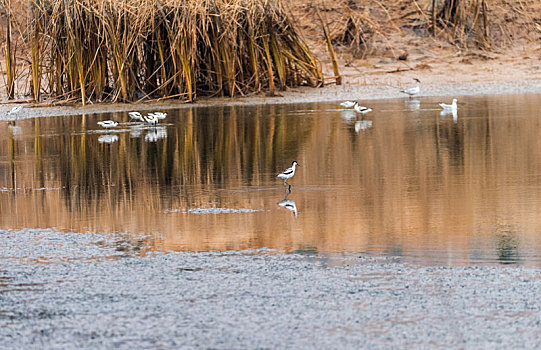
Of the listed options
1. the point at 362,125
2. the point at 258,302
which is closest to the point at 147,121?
the point at 362,125

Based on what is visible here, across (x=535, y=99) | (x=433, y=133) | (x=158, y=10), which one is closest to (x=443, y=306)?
(x=433, y=133)

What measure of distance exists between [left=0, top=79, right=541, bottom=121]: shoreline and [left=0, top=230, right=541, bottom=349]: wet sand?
12.8 metres

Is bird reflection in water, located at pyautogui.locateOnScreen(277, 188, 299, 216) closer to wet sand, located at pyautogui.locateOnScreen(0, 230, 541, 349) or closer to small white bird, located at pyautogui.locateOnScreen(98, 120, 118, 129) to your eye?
wet sand, located at pyautogui.locateOnScreen(0, 230, 541, 349)

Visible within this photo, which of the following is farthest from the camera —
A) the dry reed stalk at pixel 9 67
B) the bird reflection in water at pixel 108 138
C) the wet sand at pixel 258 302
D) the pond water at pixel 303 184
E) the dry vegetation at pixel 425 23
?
the dry vegetation at pixel 425 23

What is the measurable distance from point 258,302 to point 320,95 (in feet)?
49.9

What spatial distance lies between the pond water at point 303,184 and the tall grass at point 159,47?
373 cm

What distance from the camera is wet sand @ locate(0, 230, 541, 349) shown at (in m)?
4.63

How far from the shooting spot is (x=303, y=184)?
29.8ft

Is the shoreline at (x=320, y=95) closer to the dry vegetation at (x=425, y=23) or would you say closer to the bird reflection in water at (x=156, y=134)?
the dry vegetation at (x=425, y=23)

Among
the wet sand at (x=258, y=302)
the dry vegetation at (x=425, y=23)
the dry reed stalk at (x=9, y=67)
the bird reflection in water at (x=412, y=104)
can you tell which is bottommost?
the wet sand at (x=258, y=302)

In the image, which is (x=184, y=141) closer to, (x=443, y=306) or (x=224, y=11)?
(x=224, y=11)

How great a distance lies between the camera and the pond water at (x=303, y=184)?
666 cm

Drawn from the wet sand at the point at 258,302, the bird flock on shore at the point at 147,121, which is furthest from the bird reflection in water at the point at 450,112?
the wet sand at the point at 258,302

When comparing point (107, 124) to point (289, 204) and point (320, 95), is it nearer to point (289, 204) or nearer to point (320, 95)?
point (320, 95)
